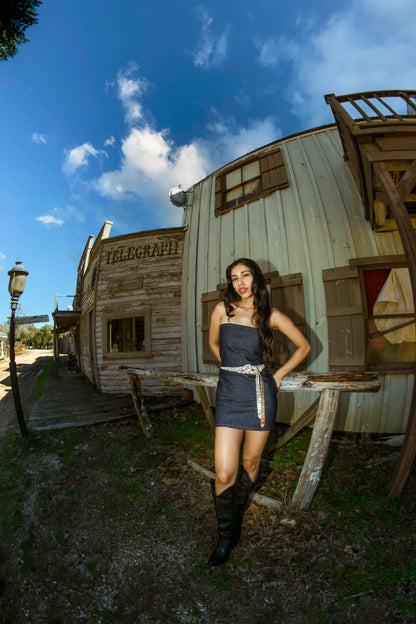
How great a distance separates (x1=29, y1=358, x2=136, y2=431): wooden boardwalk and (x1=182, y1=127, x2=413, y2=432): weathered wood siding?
231cm

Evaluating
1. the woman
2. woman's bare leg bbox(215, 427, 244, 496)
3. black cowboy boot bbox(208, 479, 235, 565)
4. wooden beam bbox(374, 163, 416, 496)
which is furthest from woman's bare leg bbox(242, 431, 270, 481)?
wooden beam bbox(374, 163, 416, 496)

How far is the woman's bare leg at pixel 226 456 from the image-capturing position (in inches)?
85.7

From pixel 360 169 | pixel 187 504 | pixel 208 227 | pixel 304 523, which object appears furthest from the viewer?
pixel 208 227

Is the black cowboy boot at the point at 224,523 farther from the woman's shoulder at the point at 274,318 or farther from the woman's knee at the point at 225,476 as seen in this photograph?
the woman's shoulder at the point at 274,318

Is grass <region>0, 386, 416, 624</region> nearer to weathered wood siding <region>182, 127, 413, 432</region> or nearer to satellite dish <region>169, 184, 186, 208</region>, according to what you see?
weathered wood siding <region>182, 127, 413, 432</region>

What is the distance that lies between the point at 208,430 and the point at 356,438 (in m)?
2.50

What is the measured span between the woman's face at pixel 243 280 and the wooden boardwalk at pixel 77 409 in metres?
4.69

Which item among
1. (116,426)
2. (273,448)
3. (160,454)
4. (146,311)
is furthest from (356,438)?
(146,311)

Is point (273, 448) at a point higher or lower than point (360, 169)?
lower

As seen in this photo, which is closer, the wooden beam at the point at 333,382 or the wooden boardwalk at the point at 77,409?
the wooden beam at the point at 333,382

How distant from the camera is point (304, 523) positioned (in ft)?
8.27

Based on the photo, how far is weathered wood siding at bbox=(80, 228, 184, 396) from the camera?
7598 mm

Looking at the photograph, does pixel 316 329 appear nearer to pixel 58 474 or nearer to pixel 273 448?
pixel 273 448

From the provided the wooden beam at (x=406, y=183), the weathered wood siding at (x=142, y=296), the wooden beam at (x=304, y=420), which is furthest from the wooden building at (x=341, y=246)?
the weathered wood siding at (x=142, y=296)
